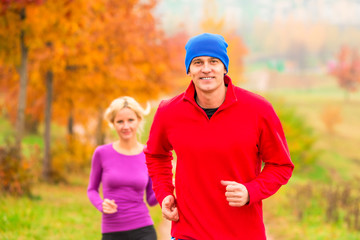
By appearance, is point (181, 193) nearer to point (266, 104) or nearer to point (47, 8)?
point (266, 104)

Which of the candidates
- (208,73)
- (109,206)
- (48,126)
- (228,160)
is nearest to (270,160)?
(228,160)

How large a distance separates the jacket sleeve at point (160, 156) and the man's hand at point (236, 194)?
576 mm

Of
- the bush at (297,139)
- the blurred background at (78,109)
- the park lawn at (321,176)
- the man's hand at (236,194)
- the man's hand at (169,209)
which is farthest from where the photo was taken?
the bush at (297,139)

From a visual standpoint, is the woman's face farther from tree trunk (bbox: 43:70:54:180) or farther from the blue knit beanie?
tree trunk (bbox: 43:70:54:180)

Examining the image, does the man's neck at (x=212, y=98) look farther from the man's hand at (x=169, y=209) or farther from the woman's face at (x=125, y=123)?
the woman's face at (x=125, y=123)

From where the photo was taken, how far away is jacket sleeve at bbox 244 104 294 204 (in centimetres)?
274

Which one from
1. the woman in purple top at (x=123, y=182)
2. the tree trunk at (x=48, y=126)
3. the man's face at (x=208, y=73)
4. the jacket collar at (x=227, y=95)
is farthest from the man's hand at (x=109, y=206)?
the tree trunk at (x=48, y=126)

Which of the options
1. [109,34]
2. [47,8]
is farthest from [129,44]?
[47,8]

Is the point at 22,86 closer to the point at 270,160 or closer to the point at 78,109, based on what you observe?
the point at 78,109

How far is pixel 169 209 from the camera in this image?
3004 millimetres

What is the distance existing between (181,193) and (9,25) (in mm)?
8393

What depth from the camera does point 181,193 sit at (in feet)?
9.71

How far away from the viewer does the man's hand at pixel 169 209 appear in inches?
117

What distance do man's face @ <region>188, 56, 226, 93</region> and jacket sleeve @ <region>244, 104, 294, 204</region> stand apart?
35cm
